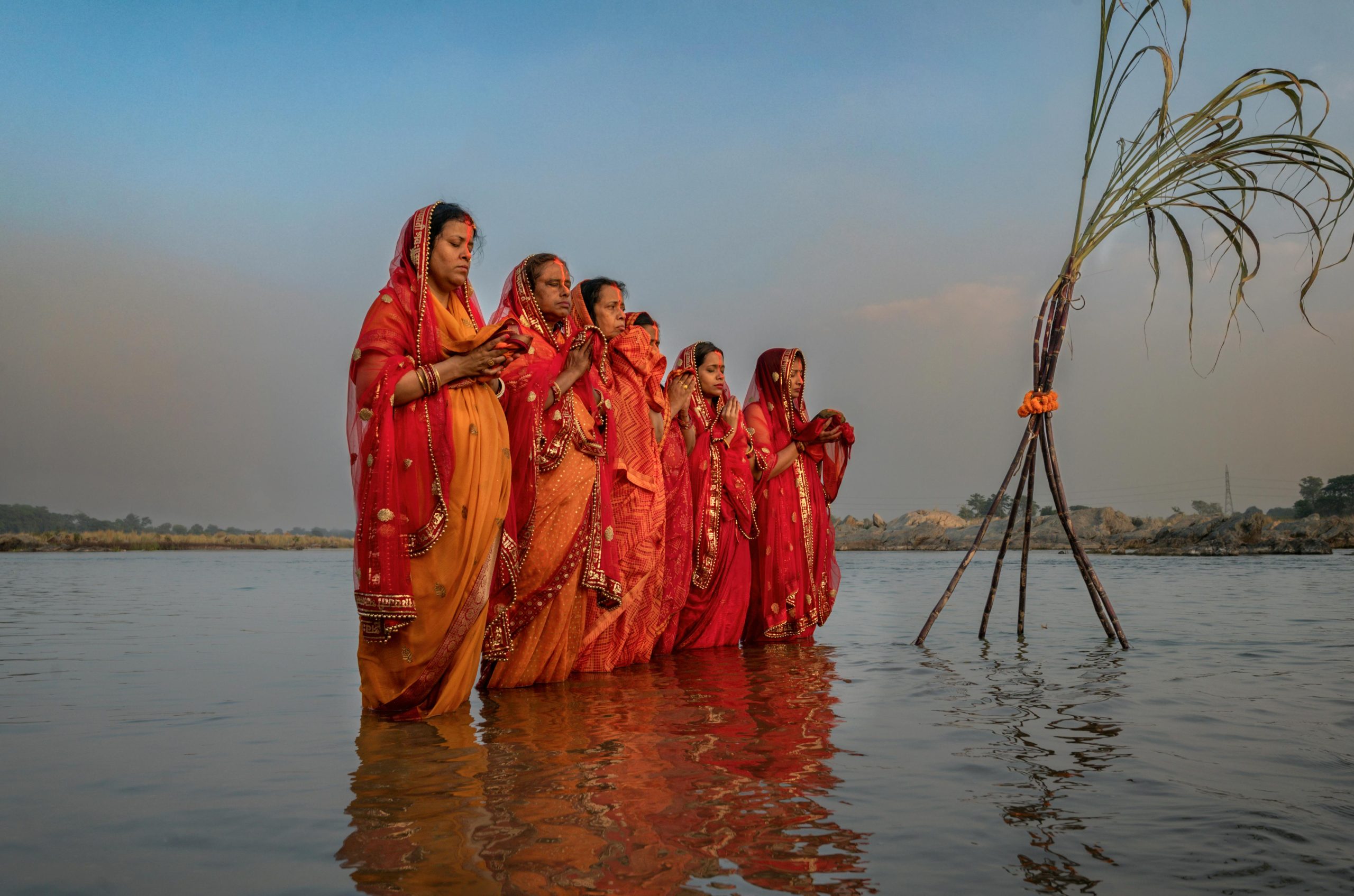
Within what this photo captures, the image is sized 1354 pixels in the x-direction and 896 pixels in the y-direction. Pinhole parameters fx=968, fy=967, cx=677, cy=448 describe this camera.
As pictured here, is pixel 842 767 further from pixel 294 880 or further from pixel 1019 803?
pixel 294 880

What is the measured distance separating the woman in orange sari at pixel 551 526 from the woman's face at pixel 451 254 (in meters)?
0.61

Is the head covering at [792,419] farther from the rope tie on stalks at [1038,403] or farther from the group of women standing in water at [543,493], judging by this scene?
the rope tie on stalks at [1038,403]

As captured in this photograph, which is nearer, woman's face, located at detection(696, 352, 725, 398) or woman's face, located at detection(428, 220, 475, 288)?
woman's face, located at detection(428, 220, 475, 288)

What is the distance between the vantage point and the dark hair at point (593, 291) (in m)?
6.02

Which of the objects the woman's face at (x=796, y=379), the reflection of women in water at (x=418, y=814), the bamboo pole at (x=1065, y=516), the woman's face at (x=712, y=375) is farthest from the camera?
the woman's face at (x=796, y=379)

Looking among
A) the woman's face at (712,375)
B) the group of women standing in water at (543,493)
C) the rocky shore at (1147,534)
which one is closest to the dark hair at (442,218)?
the group of women standing in water at (543,493)

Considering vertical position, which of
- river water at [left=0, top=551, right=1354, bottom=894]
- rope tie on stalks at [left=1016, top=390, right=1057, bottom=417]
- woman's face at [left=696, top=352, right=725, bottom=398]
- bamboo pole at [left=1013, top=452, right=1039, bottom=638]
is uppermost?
woman's face at [left=696, top=352, right=725, bottom=398]

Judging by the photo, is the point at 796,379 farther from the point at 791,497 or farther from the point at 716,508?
the point at 716,508

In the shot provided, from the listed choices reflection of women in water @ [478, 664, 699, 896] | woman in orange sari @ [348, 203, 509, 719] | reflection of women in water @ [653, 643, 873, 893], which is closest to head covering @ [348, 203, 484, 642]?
woman in orange sari @ [348, 203, 509, 719]

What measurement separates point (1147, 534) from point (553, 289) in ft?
86.0

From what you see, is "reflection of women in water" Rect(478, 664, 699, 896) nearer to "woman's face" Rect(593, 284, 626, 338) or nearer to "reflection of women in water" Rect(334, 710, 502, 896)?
"reflection of women in water" Rect(334, 710, 502, 896)

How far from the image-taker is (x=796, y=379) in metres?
7.98

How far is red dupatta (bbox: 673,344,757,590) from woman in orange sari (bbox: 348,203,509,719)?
255 cm

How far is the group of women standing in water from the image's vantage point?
13.6 ft
